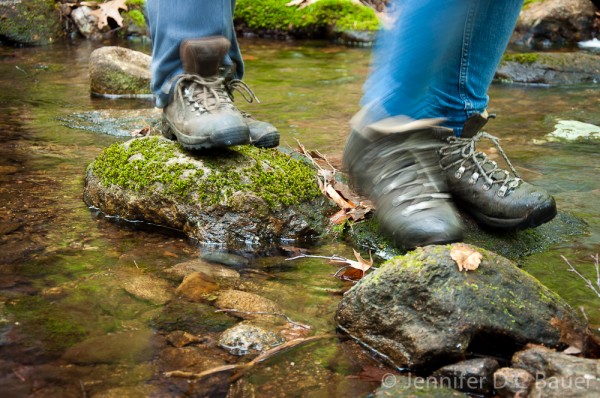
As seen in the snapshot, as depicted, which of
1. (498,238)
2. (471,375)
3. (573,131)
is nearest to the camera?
(471,375)

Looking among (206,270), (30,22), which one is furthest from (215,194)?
(30,22)

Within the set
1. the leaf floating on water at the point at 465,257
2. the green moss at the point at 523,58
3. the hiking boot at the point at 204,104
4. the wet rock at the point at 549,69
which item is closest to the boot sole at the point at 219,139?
the hiking boot at the point at 204,104

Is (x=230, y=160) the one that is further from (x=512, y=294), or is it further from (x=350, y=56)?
(x=350, y=56)

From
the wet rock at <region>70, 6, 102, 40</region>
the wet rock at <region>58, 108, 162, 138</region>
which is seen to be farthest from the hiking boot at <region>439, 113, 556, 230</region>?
the wet rock at <region>70, 6, 102, 40</region>

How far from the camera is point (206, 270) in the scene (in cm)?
251

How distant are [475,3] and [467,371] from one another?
1.23 m

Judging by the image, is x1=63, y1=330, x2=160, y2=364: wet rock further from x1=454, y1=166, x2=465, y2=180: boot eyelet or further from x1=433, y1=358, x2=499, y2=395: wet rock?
x1=454, y1=166, x2=465, y2=180: boot eyelet

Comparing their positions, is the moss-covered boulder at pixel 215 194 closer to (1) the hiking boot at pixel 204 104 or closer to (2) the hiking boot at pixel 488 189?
(1) the hiking boot at pixel 204 104

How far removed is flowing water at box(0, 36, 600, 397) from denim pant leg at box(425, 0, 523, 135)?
64 centimetres

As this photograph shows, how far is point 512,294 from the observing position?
6.57ft

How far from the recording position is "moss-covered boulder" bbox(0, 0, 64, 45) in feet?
26.8

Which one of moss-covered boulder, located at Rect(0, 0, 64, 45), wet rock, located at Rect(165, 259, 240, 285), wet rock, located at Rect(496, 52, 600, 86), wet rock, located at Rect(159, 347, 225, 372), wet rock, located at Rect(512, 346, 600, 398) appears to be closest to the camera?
wet rock, located at Rect(512, 346, 600, 398)

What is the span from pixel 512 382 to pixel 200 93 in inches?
70.5

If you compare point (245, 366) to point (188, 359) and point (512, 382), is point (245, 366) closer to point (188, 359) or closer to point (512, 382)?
point (188, 359)
